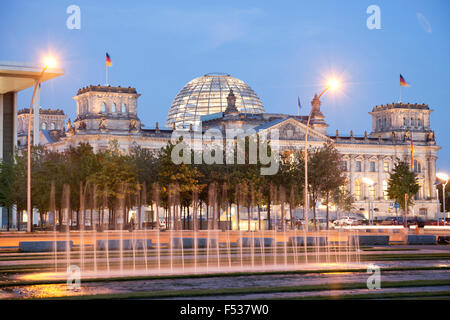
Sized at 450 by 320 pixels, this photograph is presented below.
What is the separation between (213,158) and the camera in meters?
79.7

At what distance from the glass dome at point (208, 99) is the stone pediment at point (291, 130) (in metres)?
23.0

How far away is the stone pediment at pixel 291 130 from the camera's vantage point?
422 feet

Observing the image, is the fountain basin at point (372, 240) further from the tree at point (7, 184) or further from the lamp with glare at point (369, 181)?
the lamp with glare at point (369, 181)

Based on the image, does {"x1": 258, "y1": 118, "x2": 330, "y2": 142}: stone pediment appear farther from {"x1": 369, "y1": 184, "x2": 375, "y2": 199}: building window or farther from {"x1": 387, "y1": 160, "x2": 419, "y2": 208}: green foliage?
{"x1": 387, "y1": 160, "x2": 419, "y2": 208}: green foliage

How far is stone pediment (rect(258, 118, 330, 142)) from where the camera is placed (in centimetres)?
12862

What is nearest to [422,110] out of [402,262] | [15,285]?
[402,262]

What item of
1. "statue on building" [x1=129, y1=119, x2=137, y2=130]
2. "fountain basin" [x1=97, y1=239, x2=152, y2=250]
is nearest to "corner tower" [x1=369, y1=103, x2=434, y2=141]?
"statue on building" [x1=129, y1=119, x2=137, y2=130]

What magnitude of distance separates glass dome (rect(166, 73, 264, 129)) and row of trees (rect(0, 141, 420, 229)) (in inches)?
2655

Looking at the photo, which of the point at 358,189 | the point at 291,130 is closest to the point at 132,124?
the point at 291,130

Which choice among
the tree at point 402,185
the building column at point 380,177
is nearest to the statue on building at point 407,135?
the building column at point 380,177

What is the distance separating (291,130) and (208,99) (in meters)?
26.9

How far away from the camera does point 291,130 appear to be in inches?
5167

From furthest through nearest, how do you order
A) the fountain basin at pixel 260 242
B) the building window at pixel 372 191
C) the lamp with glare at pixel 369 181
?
1. the building window at pixel 372 191
2. the lamp with glare at pixel 369 181
3. the fountain basin at pixel 260 242
